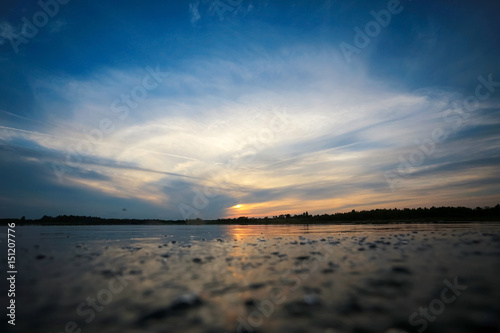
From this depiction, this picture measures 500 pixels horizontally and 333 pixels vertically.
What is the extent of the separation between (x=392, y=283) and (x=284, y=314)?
392cm

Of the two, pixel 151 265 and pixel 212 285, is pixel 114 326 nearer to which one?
pixel 212 285

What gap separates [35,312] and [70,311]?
718mm

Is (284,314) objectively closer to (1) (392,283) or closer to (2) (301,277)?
(2) (301,277)

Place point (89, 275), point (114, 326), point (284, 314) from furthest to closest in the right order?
point (89, 275) < point (284, 314) < point (114, 326)

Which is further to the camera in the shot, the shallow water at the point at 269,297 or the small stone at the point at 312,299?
the small stone at the point at 312,299

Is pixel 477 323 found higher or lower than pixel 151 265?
higher

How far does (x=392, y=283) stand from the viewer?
6.70m

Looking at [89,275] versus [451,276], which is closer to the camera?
[451,276]

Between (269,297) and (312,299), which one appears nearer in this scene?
(312,299)

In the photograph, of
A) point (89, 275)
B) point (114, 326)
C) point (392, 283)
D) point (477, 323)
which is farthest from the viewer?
point (89, 275)

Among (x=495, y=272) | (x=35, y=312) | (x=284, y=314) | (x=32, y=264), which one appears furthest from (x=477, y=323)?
(x=32, y=264)

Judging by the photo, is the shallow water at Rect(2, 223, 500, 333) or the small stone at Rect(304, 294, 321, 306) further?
the small stone at Rect(304, 294, 321, 306)

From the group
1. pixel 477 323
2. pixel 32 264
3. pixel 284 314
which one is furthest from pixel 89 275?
pixel 477 323

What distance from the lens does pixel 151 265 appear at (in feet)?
34.1
